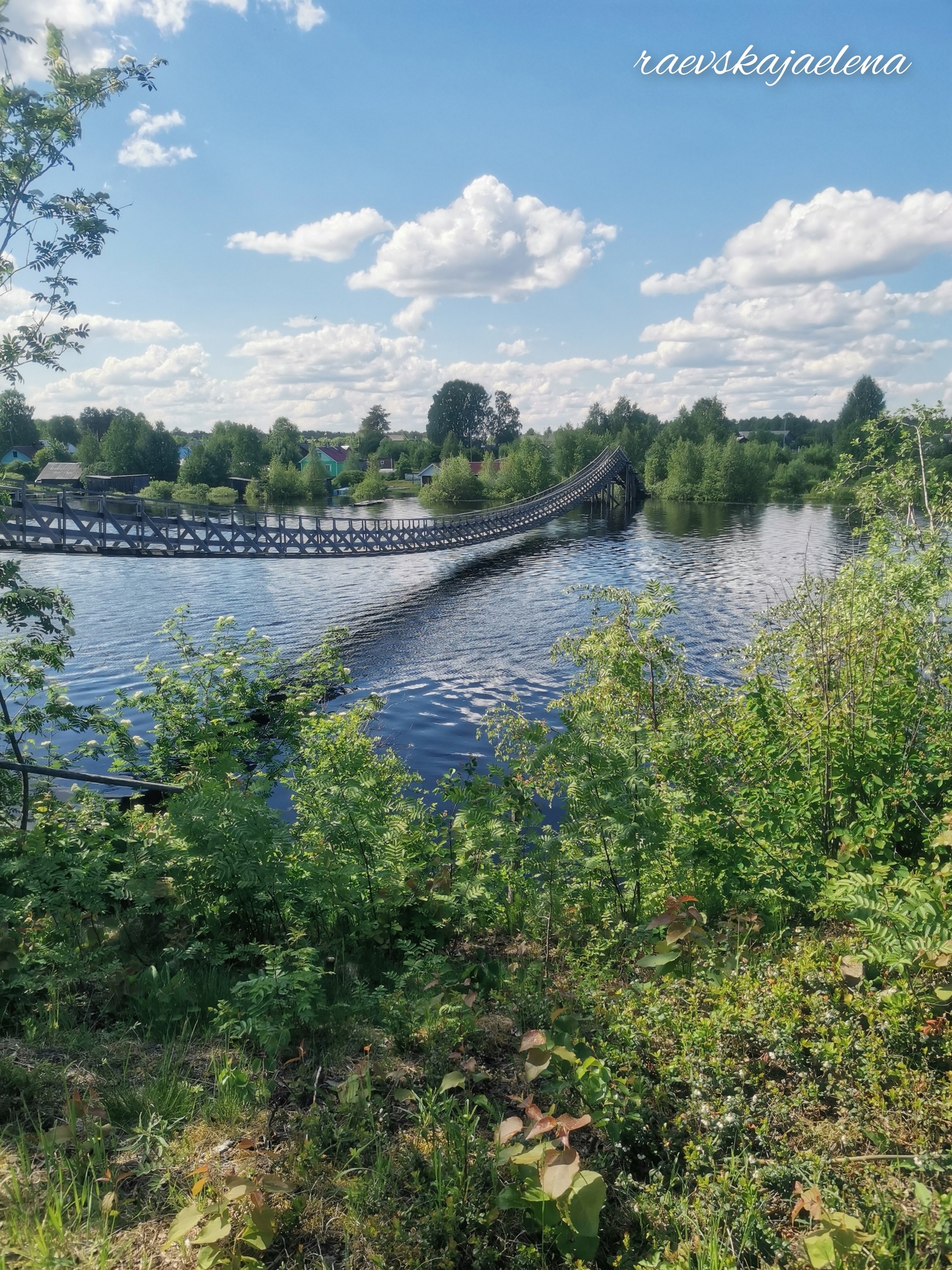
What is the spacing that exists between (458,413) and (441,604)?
366ft

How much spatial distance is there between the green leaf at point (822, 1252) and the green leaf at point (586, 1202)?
2.15ft

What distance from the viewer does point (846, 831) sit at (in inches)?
190

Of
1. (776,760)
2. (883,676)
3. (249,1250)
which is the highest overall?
(883,676)

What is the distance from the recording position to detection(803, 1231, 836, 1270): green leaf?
2.22 m

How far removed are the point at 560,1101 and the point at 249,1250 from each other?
1.40 meters

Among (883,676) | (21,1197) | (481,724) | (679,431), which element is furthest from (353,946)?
(679,431)

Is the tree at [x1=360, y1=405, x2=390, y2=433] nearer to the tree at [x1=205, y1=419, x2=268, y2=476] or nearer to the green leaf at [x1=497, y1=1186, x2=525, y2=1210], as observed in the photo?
the tree at [x1=205, y1=419, x2=268, y2=476]

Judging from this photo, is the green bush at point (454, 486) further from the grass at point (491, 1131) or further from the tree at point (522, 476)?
the grass at point (491, 1131)

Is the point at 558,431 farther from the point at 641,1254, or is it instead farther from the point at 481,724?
the point at 641,1254

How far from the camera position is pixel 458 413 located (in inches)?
5197

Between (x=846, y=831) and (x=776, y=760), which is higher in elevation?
(x=776, y=760)

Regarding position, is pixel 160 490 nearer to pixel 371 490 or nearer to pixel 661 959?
pixel 371 490

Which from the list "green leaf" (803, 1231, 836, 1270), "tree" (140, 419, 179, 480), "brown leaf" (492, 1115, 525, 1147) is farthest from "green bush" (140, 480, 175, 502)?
"green leaf" (803, 1231, 836, 1270)

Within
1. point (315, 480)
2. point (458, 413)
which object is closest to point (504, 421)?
point (458, 413)
